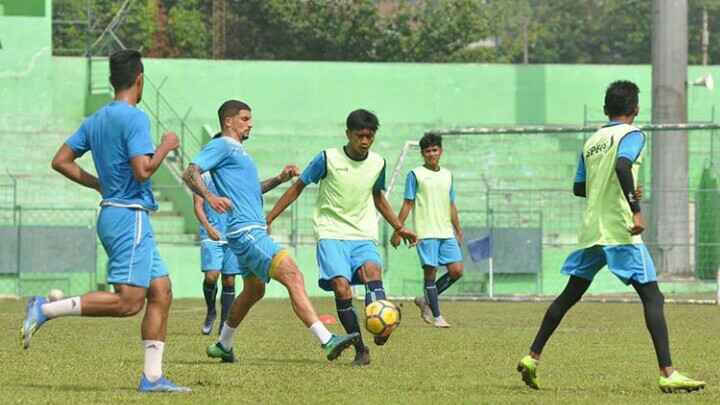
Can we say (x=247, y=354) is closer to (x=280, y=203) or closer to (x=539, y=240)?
(x=280, y=203)

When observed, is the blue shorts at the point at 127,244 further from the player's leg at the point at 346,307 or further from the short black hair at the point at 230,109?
the player's leg at the point at 346,307

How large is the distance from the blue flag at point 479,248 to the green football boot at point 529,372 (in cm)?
1630

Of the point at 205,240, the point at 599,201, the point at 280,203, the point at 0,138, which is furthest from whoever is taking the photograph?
the point at 0,138

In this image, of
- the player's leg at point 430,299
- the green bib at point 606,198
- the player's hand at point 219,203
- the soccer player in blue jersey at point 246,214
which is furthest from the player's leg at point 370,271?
the player's leg at point 430,299

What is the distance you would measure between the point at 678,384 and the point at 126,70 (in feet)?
12.9

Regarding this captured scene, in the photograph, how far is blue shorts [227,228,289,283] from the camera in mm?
11109

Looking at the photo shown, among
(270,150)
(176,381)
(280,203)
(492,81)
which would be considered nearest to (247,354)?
(280,203)

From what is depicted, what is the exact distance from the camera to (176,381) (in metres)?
10.5

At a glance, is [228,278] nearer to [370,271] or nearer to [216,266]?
[216,266]

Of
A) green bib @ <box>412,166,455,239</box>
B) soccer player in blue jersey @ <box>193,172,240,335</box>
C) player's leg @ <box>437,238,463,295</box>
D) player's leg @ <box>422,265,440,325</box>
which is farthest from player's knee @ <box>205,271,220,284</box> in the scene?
player's leg @ <box>437,238,463,295</box>

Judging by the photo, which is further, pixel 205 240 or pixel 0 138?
pixel 0 138

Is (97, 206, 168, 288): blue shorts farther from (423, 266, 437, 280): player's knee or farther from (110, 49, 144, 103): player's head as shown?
(423, 266, 437, 280): player's knee

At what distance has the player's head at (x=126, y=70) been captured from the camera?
9438 millimetres

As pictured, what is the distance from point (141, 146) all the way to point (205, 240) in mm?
7279
